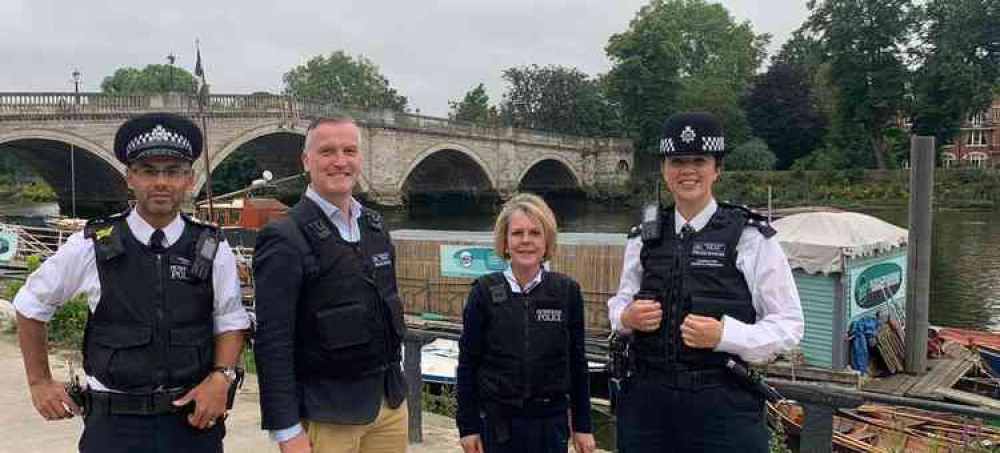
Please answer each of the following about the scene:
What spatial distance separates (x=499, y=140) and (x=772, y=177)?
1714 cm

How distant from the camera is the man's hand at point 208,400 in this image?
2799 mm

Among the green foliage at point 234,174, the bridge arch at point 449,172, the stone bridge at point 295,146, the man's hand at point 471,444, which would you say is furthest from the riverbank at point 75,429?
the green foliage at point 234,174

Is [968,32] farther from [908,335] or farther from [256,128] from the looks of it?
[908,335]

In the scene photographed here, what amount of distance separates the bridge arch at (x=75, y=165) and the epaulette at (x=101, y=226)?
85.4 ft

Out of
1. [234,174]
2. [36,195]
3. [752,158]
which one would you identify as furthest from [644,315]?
[36,195]

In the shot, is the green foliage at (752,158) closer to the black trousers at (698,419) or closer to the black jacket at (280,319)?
the black trousers at (698,419)

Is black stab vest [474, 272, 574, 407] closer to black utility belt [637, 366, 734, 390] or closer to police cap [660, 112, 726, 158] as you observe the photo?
black utility belt [637, 366, 734, 390]

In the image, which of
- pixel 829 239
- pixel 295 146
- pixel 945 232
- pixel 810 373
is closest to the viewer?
pixel 810 373

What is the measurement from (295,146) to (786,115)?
35.2 m

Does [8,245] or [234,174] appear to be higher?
[234,174]

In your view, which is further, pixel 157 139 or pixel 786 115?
pixel 786 115

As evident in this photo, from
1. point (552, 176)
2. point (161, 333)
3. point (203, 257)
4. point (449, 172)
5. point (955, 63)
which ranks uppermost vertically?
point (955, 63)

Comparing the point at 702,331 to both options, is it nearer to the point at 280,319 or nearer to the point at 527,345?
the point at 527,345

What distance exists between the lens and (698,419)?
2830mm
